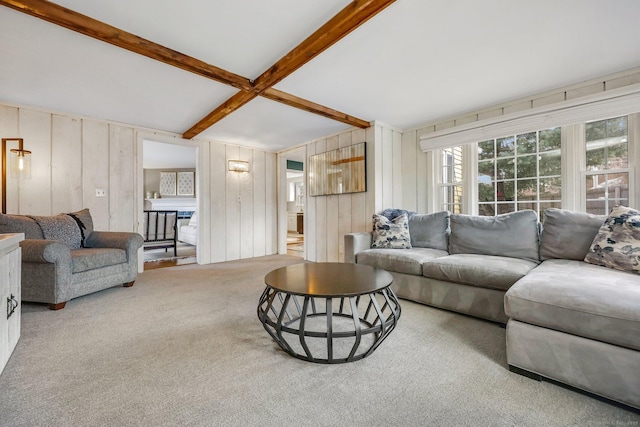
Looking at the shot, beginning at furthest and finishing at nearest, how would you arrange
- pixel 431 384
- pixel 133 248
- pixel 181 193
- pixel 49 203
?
1. pixel 181 193
2. pixel 49 203
3. pixel 133 248
4. pixel 431 384

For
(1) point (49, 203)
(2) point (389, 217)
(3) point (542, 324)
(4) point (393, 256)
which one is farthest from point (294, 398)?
(1) point (49, 203)

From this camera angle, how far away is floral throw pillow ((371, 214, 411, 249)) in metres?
3.15

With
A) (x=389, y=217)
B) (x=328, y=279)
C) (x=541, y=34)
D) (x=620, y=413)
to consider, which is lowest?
(x=620, y=413)

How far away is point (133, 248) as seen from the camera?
322cm

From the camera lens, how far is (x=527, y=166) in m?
3.19

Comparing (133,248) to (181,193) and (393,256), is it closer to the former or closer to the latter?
(393,256)

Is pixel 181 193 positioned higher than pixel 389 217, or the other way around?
pixel 181 193

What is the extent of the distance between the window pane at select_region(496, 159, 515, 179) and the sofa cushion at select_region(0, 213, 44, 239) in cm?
521

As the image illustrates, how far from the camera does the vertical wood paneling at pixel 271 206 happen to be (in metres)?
5.67

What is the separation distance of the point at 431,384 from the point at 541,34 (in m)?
2.50

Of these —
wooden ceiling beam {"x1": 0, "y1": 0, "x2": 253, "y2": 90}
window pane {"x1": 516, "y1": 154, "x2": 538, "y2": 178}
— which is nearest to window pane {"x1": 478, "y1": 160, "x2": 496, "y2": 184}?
window pane {"x1": 516, "y1": 154, "x2": 538, "y2": 178}

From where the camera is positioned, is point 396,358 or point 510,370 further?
point 396,358

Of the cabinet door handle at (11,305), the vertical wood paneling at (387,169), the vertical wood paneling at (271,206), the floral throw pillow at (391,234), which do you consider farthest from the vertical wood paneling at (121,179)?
the vertical wood paneling at (387,169)

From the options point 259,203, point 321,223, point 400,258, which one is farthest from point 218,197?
point 400,258
